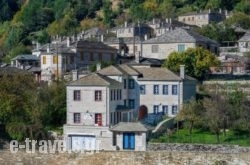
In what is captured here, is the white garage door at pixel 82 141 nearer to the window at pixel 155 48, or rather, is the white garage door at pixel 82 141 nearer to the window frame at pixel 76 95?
the window frame at pixel 76 95

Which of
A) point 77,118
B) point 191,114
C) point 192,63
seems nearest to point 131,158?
point 191,114

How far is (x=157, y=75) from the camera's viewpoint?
143ft

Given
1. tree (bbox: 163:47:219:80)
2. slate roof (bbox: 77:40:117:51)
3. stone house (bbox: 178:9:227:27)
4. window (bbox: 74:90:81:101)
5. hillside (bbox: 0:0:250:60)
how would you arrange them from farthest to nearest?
hillside (bbox: 0:0:250:60), stone house (bbox: 178:9:227:27), slate roof (bbox: 77:40:117:51), tree (bbox: 163:47:219:80), window (bbox: 74:90:81:101)

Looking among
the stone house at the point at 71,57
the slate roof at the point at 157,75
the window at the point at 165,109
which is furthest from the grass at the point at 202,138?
the stone house at the point at 71,57

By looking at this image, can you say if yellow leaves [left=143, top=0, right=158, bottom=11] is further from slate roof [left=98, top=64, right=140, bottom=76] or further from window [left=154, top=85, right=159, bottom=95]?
window [left=154, top=85, right=159, bottom=95]

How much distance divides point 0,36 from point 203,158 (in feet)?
264

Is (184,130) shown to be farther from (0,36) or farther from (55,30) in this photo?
(0,36)

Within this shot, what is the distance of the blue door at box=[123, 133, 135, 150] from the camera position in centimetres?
3797

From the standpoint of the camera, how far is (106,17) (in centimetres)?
10575

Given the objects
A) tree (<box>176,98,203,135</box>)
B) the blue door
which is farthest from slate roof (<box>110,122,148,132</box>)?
tree (<box>176,98,203,135</box>)

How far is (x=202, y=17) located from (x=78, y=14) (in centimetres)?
2839

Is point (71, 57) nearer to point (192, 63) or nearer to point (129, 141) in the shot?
point (192, 63)

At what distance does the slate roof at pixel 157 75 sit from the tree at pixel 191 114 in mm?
3241

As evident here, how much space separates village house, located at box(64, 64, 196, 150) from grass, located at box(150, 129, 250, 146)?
136cm
